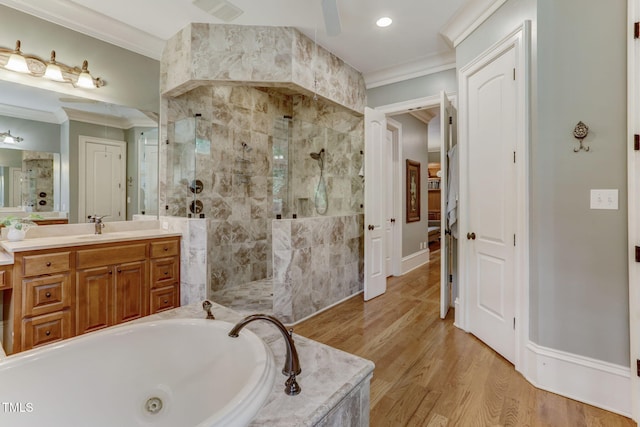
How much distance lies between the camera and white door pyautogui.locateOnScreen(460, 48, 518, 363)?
2.30 m

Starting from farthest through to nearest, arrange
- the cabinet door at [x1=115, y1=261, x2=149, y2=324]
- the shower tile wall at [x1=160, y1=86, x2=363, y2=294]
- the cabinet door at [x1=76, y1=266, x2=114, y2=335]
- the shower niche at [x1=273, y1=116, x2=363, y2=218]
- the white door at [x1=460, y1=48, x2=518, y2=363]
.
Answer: the shower tile wall at [x1=160, y1=86, x2=363, y2=294], the shower niche at [x1=273, y1=116, x2=363, y2=218], the cabinet door at [x1=115, y1=261, x2=149, y2=324], the cabinet door at [x1=76, y1=266, x2=114, y2=335], the white door at [x1=460, y1=48, x2=518, y2=363]

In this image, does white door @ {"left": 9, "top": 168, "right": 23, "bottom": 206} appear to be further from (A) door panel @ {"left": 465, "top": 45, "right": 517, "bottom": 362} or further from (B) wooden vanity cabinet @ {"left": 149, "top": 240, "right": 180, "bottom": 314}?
(A) door panel @ {"left": 465, "top": 45, "right": 517, "bottom": 362}

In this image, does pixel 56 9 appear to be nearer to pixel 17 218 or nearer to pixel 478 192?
pixel 17 218

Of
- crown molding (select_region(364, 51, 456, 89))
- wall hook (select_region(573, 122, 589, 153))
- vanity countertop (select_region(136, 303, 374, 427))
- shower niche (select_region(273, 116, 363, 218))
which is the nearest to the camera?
vanity countertop (select_region(136, 303, 374, 427))

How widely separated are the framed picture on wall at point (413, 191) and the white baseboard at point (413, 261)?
642 millimetres

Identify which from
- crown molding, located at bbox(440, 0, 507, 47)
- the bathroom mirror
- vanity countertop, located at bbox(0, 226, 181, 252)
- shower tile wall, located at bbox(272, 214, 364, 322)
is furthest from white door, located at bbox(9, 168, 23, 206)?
crown molding, located at bbox(440, 0, 507, 47)

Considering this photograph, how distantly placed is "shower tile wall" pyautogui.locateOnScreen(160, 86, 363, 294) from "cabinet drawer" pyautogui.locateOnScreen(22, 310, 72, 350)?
143cm

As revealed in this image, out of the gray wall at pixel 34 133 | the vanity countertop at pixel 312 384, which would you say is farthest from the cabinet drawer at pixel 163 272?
the vanity countertop at pixel 312 384

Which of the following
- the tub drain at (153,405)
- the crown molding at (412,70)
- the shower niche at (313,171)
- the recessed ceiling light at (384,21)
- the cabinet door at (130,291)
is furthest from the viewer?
the crown molding at (412,70)

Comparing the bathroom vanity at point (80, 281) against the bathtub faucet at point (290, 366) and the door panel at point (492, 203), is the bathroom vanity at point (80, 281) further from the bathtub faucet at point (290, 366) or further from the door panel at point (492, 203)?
the door panel at point (492, 203)

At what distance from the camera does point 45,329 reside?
89.3 inches

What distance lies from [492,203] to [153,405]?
269 centimetres

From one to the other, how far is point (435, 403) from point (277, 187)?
91.3 inches

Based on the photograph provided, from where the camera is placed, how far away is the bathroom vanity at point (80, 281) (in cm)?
217
